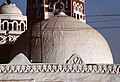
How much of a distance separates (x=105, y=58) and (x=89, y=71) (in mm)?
4835

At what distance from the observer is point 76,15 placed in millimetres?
30766

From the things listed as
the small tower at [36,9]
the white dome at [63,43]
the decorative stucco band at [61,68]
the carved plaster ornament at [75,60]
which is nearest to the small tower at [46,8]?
the small tower at [36,9]

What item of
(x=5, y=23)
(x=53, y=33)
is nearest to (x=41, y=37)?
(x=53, y=33)

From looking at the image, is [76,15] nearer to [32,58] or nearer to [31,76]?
[32,58]

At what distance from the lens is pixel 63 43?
16.4 meters

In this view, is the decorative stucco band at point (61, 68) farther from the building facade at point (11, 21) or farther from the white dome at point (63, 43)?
the building facade at point (11, 21)

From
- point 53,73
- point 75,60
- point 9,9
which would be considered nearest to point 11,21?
point 9,9

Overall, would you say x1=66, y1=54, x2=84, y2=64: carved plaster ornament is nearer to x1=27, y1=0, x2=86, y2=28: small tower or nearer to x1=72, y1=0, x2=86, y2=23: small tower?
x1=27, y1=0, x2=86, y2=28: small tower

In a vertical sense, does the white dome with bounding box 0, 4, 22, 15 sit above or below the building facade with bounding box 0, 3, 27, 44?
above

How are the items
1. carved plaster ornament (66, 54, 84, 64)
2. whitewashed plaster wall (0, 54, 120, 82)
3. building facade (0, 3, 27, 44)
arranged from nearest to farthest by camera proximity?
whitewashed plaster wall (0, 54, 120, 82) → carved plaster ornament (66, 54, 84, 64) → building facade (0, 3, 27, 44)

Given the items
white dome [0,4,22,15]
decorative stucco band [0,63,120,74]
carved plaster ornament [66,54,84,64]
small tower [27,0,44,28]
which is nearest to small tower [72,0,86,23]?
small tower [27,0,44,28]

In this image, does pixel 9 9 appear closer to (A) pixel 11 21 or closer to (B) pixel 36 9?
(A) pixel 11 21

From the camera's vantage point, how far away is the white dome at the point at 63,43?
53.2ft

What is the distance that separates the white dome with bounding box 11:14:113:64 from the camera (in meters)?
16.2
